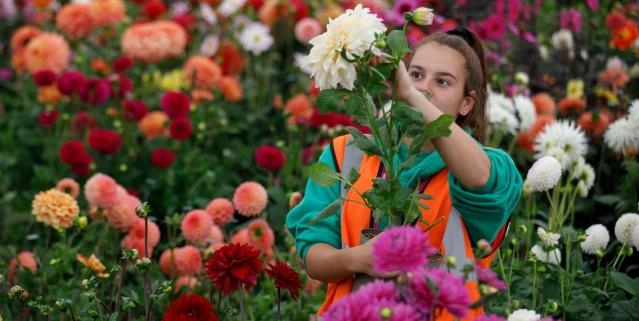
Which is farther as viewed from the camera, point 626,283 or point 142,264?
point 626,283

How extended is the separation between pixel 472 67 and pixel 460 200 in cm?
34

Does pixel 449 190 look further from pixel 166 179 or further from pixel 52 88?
pixel 52 88

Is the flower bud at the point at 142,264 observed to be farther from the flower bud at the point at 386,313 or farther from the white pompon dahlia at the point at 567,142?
the white pompon dahlia at the point at 567,142

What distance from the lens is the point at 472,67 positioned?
2203 millimetres

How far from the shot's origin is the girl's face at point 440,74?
2.12m

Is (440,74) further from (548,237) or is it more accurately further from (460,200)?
(548,237)

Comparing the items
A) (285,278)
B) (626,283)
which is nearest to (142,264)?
(285,278)

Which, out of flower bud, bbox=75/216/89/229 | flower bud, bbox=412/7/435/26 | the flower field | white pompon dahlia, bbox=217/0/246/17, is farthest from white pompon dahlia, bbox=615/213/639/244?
white pompon dahlia, bbox=217/0/246/17

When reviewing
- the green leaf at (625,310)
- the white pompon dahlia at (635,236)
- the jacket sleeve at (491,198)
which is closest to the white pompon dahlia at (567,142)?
the white pompon dahlia at (635,236)

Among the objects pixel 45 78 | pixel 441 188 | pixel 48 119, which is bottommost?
pixel 48 119

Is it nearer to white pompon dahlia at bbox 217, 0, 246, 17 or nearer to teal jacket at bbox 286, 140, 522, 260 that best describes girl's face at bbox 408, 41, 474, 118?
teal jacket at bbox 286, 140, 522, 260

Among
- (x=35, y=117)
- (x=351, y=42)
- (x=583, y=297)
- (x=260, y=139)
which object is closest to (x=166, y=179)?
(x=260, y=139)

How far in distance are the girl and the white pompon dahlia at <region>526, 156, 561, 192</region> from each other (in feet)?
1.54

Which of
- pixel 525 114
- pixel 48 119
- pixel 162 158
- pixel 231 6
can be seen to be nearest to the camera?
pixel 525 114
